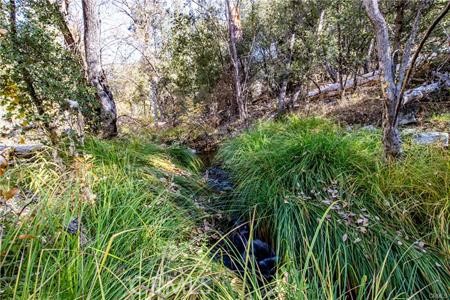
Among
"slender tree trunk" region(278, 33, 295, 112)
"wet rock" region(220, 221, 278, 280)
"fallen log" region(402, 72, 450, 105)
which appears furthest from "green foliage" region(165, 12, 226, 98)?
"wet rock" region(220, 221, 278, 280)

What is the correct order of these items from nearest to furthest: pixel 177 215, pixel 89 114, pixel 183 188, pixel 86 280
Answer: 1. pixel 86 280
2. pixel 177 215
3. pixel 183 188
4. pixel 89 114

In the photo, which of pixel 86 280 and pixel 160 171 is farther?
pixel 160 171

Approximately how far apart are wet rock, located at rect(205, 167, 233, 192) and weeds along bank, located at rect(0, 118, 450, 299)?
0.35 meters

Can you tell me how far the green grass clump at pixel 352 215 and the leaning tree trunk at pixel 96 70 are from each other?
10.5ft

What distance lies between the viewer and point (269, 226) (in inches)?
101

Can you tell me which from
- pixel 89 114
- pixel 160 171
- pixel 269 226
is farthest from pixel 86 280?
pixel 89 114

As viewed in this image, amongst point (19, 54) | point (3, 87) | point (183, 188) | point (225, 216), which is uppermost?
point (19, 54)

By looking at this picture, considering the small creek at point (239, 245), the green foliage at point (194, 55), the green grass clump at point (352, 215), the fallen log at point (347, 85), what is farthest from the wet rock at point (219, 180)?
the fallen log at point (347, 85)

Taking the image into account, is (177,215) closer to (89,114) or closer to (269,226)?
(269,226)

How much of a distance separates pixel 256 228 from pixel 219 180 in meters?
1.64

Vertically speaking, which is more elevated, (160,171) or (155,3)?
(155,3)

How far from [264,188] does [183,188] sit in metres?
0.98

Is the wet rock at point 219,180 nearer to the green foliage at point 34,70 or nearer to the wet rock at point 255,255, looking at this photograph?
the wet rock at point 255,255

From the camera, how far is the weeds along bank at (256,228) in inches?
51.1
